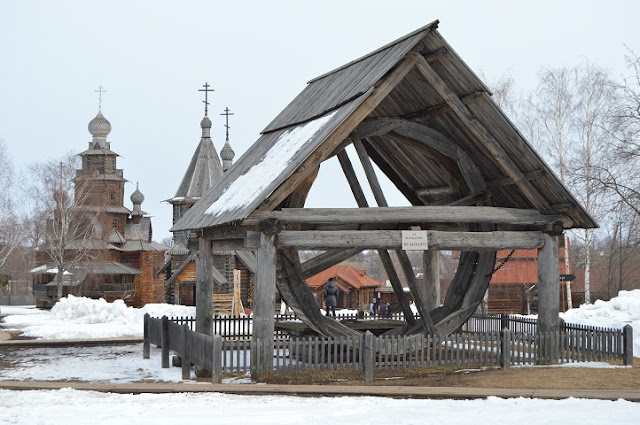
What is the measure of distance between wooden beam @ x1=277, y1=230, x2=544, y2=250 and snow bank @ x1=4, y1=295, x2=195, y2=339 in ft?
47.5

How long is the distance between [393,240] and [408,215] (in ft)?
2.13

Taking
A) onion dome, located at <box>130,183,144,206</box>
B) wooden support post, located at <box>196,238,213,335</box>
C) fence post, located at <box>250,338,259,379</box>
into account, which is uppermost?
onion dome, located at <box>130,183,144,206</box>

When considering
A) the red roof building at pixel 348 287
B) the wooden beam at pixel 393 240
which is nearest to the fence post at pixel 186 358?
the wooden beam at pixel 393 240

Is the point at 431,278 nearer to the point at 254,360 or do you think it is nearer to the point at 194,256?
the point at 254,360

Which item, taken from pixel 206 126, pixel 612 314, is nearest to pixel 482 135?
pixel 612 314

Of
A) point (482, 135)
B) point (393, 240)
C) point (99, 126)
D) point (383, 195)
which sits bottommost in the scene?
point (393, 240)

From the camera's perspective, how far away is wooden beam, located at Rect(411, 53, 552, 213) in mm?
16719

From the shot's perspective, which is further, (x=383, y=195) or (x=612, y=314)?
(x=612, y=314)

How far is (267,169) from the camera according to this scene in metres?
16.9

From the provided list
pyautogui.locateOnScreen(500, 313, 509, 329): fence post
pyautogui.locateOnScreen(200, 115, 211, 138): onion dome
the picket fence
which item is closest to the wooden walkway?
the picket fence

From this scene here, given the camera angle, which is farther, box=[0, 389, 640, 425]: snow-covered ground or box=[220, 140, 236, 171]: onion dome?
box=[220, 140, 236, 171]: onion dome

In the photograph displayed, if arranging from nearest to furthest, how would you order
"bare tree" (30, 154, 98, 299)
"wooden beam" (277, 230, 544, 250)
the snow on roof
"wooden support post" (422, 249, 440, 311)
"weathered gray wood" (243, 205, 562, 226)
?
1. the snow on roof
2. "weathered gray wood" (243, 205, 562, 226)
3. "wooden beam" (277, 230, 544, 250)
4. "wooden support post" (422, 249, 440, 311)
5. "bare tree" (30, 154, 98, 299)

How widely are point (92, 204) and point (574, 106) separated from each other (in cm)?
3477

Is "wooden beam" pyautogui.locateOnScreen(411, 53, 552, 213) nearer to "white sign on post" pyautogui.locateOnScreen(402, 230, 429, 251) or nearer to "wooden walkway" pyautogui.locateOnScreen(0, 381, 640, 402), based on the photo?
"white sign on post" pyautogui.locateOnScreen(402, 230, 429, 251)
